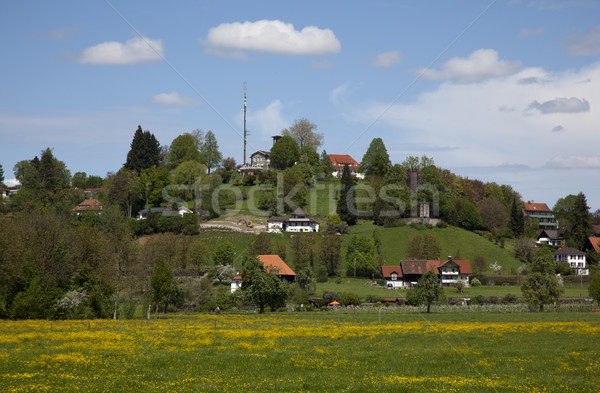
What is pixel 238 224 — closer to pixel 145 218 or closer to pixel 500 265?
pixel 145 218

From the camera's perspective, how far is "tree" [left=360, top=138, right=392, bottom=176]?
170 m

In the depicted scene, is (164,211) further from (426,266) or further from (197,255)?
(426,266)

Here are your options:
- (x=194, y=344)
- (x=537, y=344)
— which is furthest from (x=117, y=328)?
(x=537, y=344)

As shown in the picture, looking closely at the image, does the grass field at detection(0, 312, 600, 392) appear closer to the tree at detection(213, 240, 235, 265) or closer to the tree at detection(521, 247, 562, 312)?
the tree at detection(521, 247, 562, 312)

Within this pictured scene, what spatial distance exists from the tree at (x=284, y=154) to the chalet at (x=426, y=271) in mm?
80769

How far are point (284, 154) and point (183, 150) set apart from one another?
2988cm

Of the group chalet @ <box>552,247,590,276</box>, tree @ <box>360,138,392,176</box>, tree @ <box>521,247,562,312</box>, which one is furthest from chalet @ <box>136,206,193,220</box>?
tree @ <box>521,247,562,312</box>

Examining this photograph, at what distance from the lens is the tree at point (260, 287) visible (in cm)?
6144

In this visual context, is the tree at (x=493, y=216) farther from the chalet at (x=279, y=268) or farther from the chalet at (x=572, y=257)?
the chalet at (x=279, y=268)

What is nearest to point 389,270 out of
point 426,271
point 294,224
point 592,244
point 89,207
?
point 426,271

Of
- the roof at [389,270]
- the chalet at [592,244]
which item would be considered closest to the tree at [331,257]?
the roof at [389,270]

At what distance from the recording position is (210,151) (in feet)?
593

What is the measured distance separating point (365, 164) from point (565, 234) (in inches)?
2226

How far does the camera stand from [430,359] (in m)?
28.9
